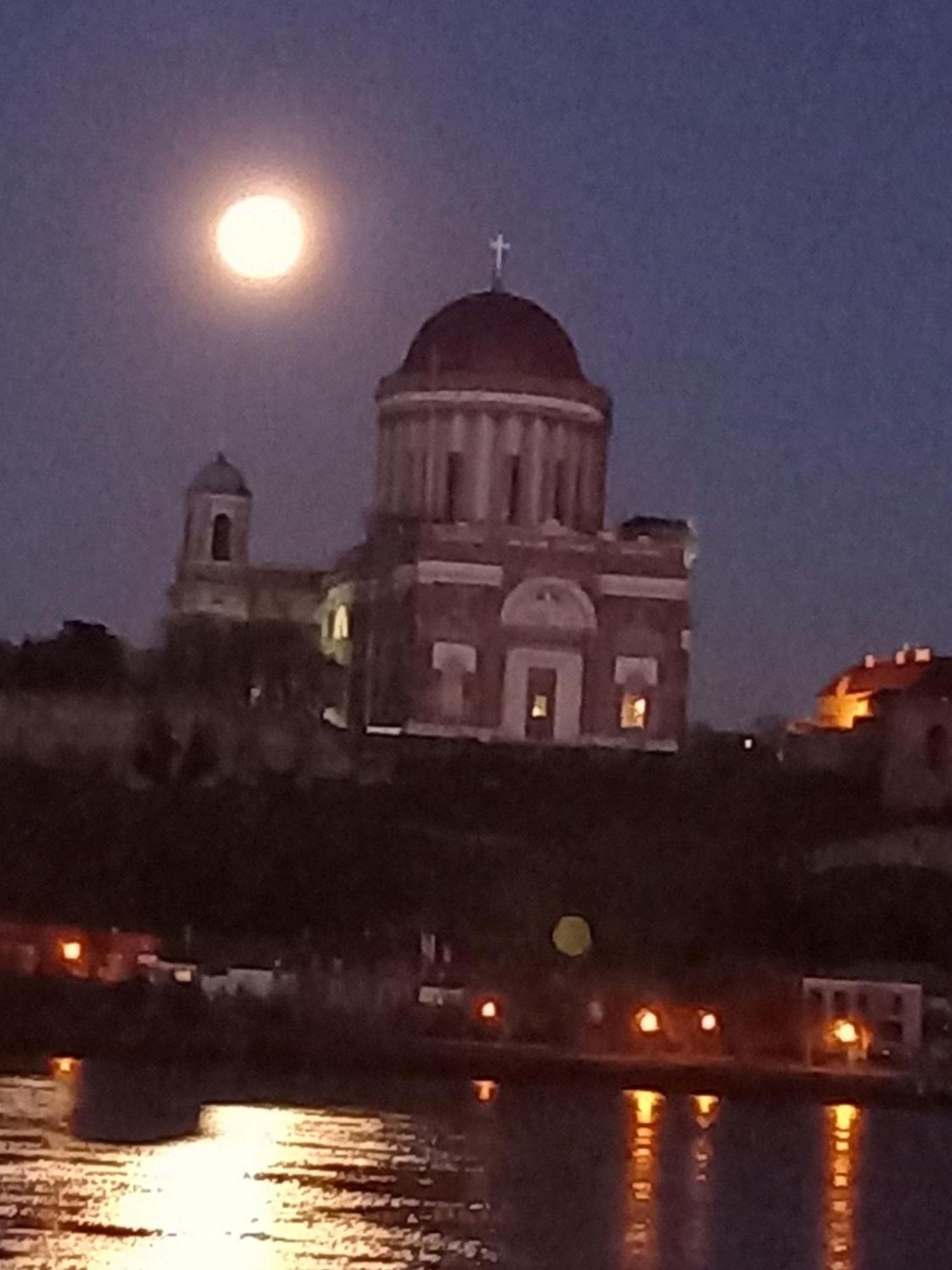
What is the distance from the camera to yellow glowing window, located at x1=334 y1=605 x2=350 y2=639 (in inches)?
1465

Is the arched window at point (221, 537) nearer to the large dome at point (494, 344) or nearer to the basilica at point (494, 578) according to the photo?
the basilica at point (494, 578)

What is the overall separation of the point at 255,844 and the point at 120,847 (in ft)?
4.11

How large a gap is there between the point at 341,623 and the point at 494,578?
10.00 ft

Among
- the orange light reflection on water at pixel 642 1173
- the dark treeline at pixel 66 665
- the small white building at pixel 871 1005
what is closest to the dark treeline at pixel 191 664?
the dark treeline at pixel 66 665

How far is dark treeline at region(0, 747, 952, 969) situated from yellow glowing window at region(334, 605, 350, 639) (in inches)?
159

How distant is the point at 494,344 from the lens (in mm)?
36406

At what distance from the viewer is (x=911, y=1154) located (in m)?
17.2

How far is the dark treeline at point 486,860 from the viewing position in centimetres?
2717

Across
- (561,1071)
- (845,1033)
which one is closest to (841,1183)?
(561,1071)

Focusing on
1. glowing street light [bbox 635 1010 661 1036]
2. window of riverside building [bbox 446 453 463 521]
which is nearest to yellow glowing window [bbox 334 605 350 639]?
window of riverside building [bbox 446 453 463 521]

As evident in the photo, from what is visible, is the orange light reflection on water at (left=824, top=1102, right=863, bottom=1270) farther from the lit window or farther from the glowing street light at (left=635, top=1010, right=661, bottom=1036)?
the lit window

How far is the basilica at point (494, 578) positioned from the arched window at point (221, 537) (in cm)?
36

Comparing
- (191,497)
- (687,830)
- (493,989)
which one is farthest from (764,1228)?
(191,497)

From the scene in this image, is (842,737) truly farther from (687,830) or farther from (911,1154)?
(911,1154)
